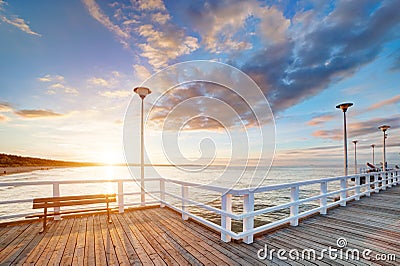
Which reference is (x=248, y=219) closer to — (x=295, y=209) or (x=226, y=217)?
(x=226, y=217)

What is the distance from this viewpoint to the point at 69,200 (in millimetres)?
4543

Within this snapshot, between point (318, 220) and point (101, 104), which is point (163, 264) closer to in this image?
point (318, 220)

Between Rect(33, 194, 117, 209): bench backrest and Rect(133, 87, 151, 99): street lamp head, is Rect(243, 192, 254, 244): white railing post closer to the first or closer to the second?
Rect(33, 194, 117, 209): bench backrest

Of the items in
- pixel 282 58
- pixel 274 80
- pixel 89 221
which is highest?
pixel 282 58

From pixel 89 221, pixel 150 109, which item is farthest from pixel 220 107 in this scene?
pixel 89 221

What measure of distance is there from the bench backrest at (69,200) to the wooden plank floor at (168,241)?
1.62ft

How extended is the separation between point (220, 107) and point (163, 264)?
6.36 meters

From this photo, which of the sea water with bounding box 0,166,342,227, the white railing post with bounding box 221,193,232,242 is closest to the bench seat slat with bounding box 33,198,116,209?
the sea water with bounding box 0,166,342,227

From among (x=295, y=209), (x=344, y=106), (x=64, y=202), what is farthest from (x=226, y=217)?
(x=344, y=106)

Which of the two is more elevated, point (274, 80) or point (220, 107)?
point (274, 80)

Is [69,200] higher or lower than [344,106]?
lower

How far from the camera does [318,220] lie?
461cm

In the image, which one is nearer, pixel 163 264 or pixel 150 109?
pixel 163 264

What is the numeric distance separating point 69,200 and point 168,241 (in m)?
2.82
